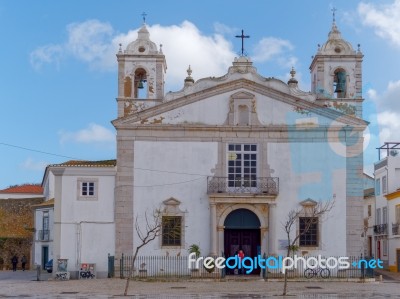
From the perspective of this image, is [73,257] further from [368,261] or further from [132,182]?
[368,261]

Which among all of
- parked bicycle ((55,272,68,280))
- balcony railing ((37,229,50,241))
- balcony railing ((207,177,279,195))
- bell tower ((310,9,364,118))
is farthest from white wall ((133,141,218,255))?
balcony railing ((37,229,50,241))

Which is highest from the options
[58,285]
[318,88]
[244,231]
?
[318,88]

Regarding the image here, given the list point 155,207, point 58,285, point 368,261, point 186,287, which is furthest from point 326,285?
point 58,285

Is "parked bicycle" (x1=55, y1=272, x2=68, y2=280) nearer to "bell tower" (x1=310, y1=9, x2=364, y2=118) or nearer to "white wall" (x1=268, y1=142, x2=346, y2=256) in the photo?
"white wall" (x1=268, y1=142, x2=346, y2=256)

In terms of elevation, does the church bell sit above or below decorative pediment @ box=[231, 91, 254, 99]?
above

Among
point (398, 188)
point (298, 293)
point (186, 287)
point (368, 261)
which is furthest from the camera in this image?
point (398, 188)

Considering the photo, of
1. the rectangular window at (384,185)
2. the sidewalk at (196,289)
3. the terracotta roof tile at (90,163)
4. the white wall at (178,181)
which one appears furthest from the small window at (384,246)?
the terracotta roof tile at (90,163)

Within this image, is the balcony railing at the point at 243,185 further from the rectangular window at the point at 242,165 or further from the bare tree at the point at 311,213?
the bare tree at the point at 311,213

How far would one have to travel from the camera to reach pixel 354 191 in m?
34.9

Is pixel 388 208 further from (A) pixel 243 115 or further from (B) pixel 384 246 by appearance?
(A) pixel 243 115

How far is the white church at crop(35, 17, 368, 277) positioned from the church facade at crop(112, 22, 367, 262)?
0.05 meters

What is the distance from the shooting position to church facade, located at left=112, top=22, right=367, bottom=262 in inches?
1363

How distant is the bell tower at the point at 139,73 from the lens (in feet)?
118

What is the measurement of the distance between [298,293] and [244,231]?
870 cm
